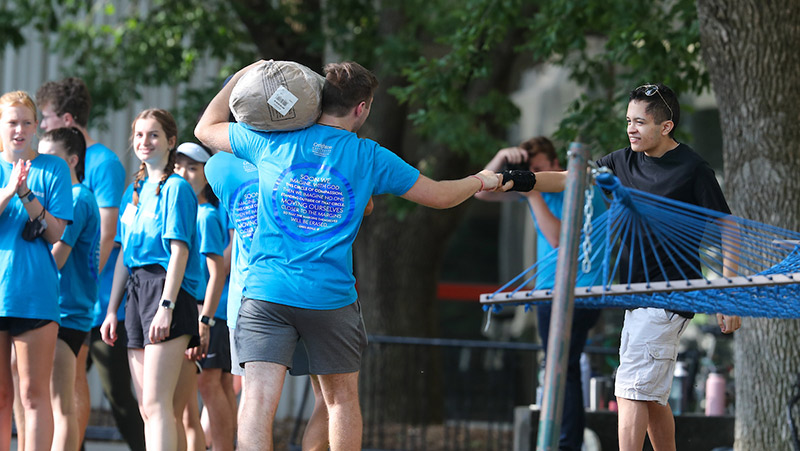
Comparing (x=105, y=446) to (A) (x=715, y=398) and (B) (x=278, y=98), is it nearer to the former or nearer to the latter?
(A) (x=715, y=398)

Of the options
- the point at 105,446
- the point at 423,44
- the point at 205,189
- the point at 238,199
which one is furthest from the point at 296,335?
the point at 423,44

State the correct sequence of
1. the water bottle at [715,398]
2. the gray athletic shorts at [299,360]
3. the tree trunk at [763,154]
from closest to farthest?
the gray athletic shorts at [299,360] < the tree trunk at [763,154] < the water bottle at [715,398]

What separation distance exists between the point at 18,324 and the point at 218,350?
48.3 inches

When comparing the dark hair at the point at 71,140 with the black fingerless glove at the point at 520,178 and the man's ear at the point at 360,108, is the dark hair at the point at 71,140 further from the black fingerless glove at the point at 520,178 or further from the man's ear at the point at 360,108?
the black fingerless glove at the point at 520,178

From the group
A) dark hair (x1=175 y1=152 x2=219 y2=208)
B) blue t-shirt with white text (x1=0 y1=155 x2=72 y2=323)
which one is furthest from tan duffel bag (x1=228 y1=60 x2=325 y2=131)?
dark hair (x1=175 y1=152 x2=219 y2=208)

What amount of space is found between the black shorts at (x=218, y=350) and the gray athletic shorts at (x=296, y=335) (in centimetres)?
173

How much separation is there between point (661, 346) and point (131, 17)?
845cm

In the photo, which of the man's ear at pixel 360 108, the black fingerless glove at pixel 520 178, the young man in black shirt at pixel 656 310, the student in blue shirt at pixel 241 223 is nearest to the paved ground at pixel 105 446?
the student in blue shirt at pixel 241 223

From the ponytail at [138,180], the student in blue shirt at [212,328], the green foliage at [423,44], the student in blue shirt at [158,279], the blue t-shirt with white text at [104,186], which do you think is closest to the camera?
the student in blue shirt at [158,279]

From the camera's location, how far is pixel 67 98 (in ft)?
18.4

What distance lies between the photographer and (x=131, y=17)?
36.6 feet

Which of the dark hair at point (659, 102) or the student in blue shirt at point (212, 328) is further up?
the dark hair at point (659, 102)

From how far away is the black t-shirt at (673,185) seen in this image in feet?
14.1

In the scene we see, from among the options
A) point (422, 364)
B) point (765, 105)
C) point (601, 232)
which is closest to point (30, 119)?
point (601, 232)
